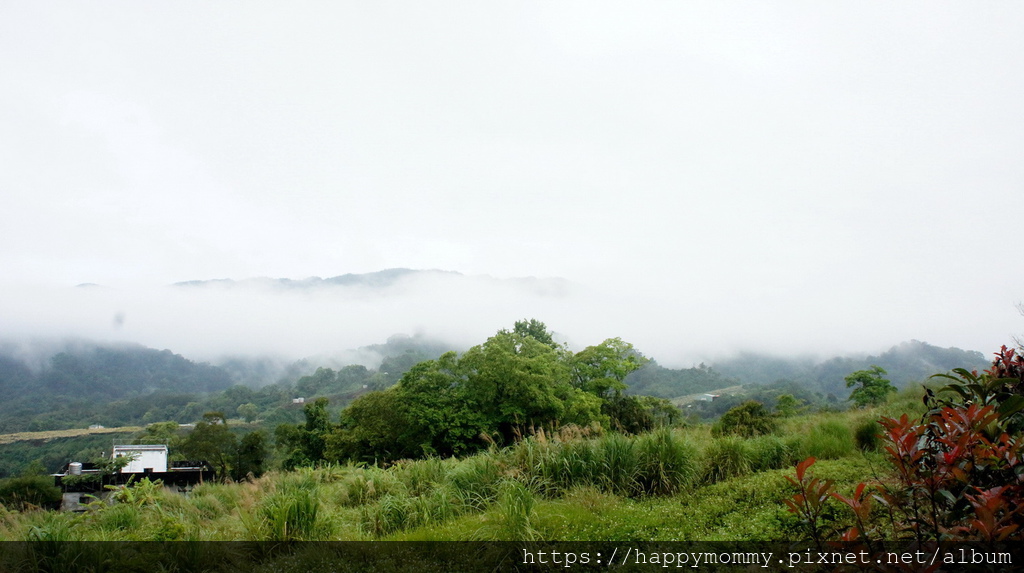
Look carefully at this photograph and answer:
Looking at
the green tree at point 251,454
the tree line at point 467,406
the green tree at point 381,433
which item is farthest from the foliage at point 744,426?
the green tree at point 251,454

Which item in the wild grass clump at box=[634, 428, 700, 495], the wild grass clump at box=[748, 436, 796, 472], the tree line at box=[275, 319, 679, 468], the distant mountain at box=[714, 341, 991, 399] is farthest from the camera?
the distant mountain at box=[714, 341, 991, 399]

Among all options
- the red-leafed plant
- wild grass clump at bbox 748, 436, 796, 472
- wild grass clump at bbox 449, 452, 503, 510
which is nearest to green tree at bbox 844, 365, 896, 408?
wild grass clump at bbox 748, 436, 796, 472

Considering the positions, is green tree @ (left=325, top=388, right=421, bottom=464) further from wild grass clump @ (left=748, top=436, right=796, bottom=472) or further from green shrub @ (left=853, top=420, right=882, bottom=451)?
green shrub @ (left=853, top=420, right=882, bottom=451)

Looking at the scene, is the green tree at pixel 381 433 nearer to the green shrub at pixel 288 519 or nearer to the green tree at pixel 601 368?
the green tree at pixel 601 368

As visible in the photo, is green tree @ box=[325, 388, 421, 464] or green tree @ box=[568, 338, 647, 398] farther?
green tree @ box=[568, 338, 647, 398]

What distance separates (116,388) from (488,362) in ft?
721

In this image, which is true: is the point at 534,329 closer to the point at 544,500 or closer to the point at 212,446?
the point at 212,446

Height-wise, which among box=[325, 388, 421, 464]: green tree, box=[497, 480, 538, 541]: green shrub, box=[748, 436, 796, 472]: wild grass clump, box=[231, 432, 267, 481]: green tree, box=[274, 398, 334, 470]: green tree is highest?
box=[497, 480, 538, 541]: green shrub

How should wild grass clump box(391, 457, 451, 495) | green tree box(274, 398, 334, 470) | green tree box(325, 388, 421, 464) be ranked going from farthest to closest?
1. green tree box(274, 398, 334, 470)
2. green tree box(325, 388, 421, 464)
3. wild grass clump box(391, 457, 451, 495)

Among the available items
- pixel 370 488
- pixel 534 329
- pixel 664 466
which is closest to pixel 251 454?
pixel 534 329

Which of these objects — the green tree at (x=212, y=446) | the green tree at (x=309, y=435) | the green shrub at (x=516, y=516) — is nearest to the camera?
the green shrub at (x=516, y=516)

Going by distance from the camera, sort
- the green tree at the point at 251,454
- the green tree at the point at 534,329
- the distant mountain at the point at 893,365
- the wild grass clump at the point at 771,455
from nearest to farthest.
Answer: the wild grass clump at the point at 771,455 < the green tree at the point at 251,454 < the green tree at the point at 534,329 < the distant mountain at the point at 893,365

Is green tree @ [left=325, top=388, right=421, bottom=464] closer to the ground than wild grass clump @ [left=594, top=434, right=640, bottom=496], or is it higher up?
closer to the ground

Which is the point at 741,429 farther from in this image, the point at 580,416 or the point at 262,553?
the point at 580,416
